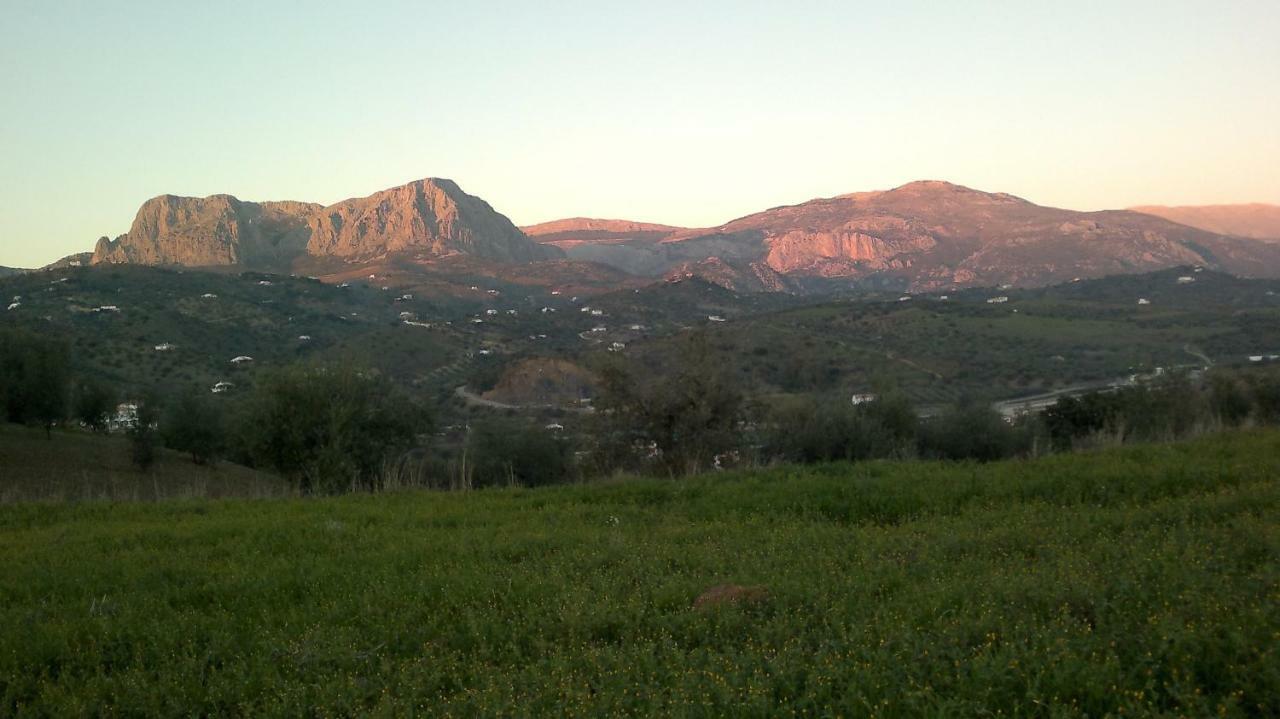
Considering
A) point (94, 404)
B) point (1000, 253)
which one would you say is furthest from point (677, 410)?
point (1000, 253)

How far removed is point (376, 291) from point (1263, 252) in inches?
6038

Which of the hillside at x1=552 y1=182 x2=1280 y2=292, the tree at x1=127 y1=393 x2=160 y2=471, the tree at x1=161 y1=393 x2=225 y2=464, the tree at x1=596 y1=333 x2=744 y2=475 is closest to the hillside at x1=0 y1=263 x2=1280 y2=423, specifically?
the tree at x1=596 y1=333 x2=744 y2=475

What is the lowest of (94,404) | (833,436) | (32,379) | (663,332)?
(94,404)

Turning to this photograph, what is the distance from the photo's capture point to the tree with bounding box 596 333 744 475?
61.2 feet

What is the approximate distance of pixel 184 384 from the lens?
56.9 m

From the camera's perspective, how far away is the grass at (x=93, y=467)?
2703 cm

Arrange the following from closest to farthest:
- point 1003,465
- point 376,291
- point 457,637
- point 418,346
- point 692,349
Answer: point 457,637 → point 1003,465 → point 692,349 → point 418,346 → point 376,291

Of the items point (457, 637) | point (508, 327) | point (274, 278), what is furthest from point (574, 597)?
point (274, 278)

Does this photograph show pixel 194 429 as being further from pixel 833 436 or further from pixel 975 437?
pixel 975 437

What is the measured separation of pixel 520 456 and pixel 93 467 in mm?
17888

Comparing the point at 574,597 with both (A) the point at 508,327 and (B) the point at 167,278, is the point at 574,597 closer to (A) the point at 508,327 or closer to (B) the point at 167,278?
(A) the point at 508,327

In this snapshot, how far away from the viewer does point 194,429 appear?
38.4 m

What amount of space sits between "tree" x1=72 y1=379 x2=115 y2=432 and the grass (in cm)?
187

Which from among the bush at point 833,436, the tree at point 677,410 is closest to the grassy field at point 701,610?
the bush at point 833,436
